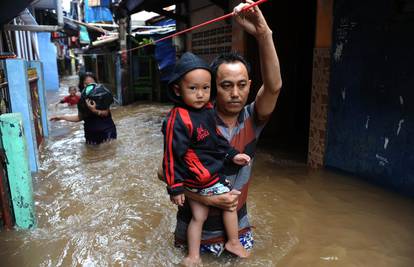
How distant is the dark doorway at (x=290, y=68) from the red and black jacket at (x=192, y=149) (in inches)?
150

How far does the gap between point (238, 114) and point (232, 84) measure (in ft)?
0.87

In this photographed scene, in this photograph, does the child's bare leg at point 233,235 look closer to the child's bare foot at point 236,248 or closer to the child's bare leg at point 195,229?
the child's bare foot at point 236,248

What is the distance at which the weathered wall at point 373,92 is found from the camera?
12.3 feet

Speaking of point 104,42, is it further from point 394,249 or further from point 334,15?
point 394,249

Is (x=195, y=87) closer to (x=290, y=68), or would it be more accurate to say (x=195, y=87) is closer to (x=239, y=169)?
(x=239, y=169)

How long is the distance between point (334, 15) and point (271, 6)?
228 centimetres

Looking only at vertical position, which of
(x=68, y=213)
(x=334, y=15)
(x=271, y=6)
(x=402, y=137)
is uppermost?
(x=271, y=6)

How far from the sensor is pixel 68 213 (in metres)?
3.72

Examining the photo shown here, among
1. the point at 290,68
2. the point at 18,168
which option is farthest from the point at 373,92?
the point at 18,168

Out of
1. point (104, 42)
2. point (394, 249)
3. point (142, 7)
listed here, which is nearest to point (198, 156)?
point (394, 249)

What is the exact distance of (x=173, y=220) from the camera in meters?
3.56

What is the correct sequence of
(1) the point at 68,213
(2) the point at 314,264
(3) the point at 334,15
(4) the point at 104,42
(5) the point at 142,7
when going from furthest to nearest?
(4) the point at 104,42
(5) the point at 142,7
(3) the point at 334,15
(1) the point at 68,213
(2) the point at 314,264

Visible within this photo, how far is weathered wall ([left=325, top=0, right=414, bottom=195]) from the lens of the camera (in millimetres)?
3734

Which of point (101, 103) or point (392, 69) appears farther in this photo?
point (101, 103)
